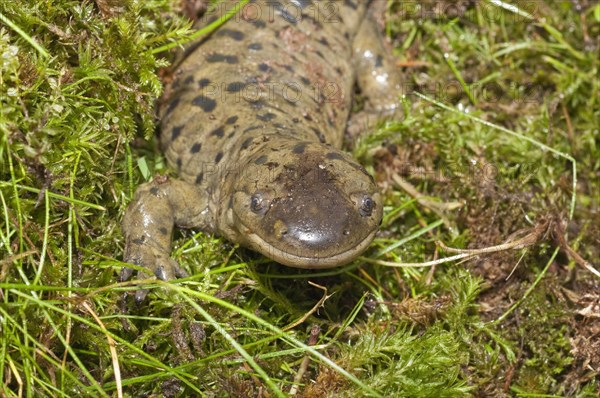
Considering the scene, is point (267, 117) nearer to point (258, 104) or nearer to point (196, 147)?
point (258, 104)

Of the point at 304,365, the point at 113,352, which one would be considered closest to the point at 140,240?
the point at 113,352

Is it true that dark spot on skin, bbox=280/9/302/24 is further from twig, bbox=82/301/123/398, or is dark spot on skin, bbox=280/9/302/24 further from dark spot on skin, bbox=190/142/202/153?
twig, bbox=82/301/123/398

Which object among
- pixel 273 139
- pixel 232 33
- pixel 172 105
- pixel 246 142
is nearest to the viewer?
pixel 273 139

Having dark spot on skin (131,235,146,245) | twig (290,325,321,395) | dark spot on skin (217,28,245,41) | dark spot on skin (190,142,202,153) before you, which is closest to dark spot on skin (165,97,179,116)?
dark spot on skin (190,142,202,153)

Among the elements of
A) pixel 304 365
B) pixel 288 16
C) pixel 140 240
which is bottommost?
pixel 304 365

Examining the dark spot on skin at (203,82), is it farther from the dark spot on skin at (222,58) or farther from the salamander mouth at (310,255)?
the salamander mouth at (310,255)
